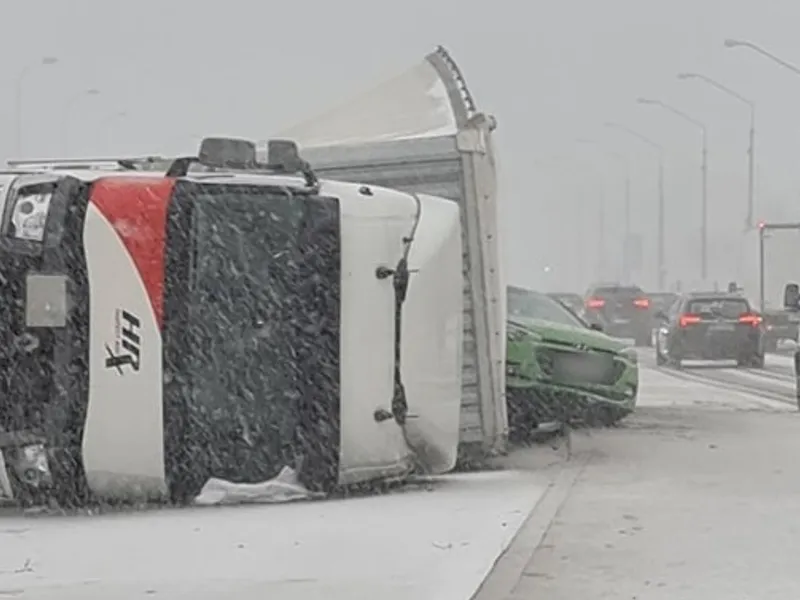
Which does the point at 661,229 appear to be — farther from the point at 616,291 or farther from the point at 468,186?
the point at 468,186

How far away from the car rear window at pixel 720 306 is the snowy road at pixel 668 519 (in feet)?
50.7

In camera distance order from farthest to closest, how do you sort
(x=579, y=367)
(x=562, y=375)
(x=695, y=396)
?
(x=695, y=396), (x=579, y=367), (x=562, y=375)

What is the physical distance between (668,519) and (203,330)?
3092 millimetres

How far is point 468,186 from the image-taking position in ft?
44.1

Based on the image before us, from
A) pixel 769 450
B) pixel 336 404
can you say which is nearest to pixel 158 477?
pixel 336 404

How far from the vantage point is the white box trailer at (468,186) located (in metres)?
13.5

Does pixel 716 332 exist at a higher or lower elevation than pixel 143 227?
lower

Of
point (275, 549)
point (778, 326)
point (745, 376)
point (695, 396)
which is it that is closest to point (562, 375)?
point (275, 549)

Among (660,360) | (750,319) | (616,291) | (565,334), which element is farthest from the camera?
(616,291)

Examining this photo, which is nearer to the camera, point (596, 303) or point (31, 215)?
point (31, 215)

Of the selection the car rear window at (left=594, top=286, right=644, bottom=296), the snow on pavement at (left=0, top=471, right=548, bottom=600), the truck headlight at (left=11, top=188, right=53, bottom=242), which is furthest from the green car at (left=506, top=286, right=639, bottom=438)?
the car rear window at (left=594, top=286, right=644, bottom=296)

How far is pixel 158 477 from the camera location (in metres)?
11.2

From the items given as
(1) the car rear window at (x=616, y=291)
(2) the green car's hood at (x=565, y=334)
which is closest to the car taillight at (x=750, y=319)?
(1) the car rear window at (x=616, y=291)

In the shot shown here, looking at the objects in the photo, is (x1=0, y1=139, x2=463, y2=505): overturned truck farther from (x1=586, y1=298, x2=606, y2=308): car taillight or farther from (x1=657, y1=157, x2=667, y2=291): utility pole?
(x1=657, y1=157, x2=667, y2=291): utility pole
